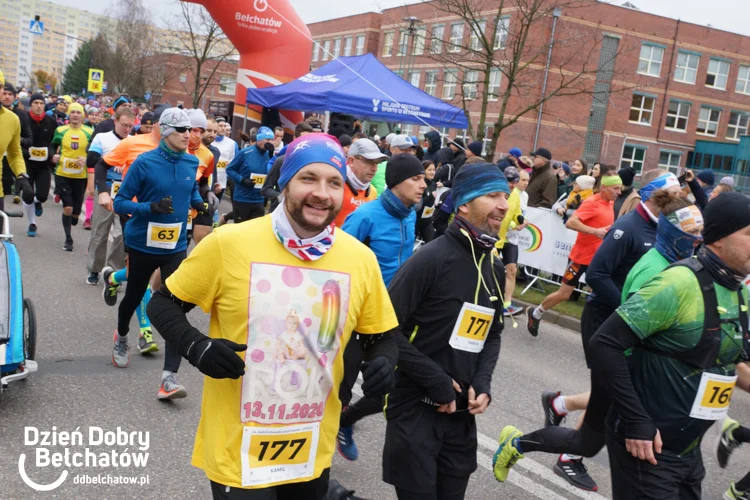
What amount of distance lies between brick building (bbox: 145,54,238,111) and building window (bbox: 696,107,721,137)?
34.4 m

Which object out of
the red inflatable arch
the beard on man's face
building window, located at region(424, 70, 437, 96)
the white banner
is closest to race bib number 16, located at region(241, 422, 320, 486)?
the beard on man's face

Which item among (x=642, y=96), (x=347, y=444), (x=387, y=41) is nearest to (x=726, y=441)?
(x=347, y=444)

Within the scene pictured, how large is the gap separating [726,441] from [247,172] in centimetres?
781

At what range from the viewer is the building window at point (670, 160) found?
166ft

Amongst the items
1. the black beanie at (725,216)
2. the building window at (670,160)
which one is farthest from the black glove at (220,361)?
the building window at (670,160)

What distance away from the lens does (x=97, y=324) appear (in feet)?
23.0

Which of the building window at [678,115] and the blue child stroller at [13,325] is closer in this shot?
the blue child stroller at [13,325]

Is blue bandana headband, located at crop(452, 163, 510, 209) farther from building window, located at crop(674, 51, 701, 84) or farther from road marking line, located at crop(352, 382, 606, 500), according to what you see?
building window, located at crop(674, 51, 701, 84)

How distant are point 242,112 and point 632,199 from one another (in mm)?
12874

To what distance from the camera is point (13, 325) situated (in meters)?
4.68

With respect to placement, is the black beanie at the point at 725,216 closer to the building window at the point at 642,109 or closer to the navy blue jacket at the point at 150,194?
the navy blue jacket at the point at 150,194

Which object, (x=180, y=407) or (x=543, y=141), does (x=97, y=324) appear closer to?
(x=180, y=407)

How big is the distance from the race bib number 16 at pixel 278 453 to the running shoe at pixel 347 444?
2.04 meters

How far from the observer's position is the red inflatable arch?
56.6ft
